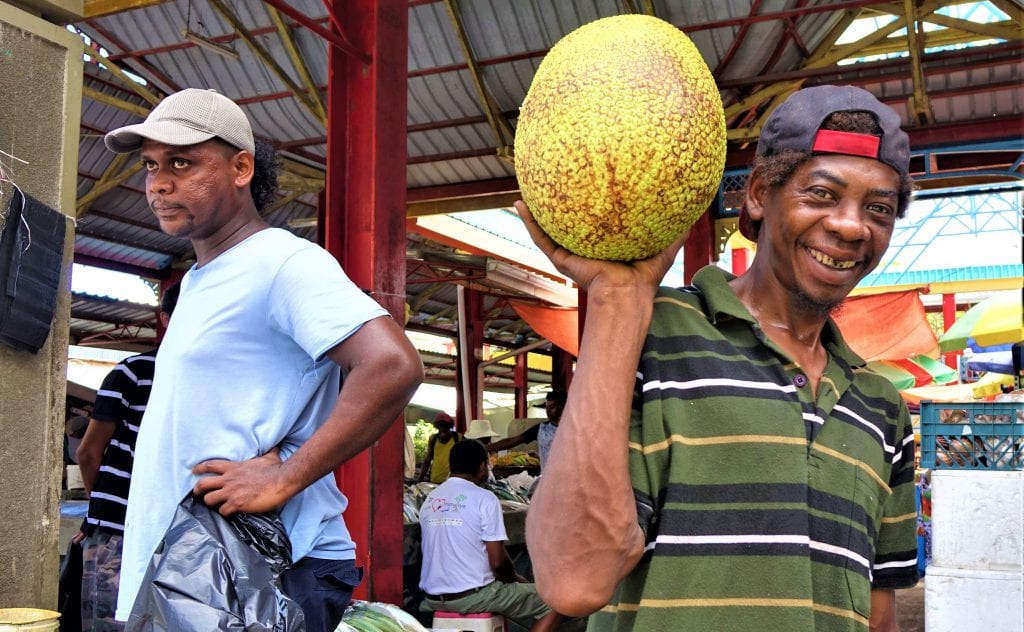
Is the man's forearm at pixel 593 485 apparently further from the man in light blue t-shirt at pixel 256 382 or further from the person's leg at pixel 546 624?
the person's leg at pixel 546 624

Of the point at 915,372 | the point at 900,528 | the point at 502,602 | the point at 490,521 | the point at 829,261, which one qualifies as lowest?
the point at 502,602

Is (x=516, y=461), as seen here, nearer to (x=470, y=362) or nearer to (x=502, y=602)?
(x=470, y=362)

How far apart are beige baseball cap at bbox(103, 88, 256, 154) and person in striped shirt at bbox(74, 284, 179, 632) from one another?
60.6 inches

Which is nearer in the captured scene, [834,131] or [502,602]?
[834,131]

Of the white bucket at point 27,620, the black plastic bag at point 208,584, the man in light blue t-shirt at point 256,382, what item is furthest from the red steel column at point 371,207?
the black plastic bag at point 208,584

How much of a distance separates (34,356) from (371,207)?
2164 millimetres

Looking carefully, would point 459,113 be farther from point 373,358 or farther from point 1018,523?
point 373,358

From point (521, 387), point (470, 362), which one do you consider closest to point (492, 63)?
point (470, 362)

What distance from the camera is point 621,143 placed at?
103cm

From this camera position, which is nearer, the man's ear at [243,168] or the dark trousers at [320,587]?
the dark trousers at [320,587]

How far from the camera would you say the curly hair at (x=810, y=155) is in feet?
3.86

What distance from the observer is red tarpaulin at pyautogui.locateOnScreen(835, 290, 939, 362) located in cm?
1059

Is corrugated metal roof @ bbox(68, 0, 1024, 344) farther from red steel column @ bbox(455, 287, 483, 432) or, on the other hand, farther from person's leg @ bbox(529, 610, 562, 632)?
red steel column @ bbox(455, 287, 483, 432)

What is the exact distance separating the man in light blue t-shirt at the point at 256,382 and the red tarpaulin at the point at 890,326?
962 centimetres
